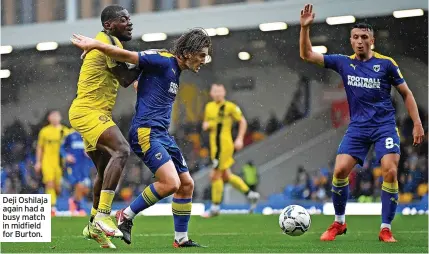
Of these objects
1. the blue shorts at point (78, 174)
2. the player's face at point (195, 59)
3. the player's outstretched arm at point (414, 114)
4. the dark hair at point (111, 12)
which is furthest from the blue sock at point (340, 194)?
the blue shorts at point (78, 174)

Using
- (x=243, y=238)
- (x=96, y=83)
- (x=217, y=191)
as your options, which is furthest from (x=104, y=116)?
(x=217, y=191)

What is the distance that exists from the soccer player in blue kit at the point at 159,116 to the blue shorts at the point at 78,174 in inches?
406

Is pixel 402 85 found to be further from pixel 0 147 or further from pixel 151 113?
pixel 0 147

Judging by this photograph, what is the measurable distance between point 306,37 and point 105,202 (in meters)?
2.11

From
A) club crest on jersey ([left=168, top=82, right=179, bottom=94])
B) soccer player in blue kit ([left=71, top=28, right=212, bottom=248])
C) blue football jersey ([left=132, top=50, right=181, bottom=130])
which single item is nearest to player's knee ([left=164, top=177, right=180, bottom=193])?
soccer player in blue kit ([left=71, top=28, right=212, bottom=248])

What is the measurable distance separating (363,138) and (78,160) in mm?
9953

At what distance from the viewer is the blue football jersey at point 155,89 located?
752cm

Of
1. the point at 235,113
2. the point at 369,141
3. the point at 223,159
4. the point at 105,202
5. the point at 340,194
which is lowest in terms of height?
the point at 223,159

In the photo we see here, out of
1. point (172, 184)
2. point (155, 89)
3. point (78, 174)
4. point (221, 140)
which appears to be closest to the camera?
point (172, 184)

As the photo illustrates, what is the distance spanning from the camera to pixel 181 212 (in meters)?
7.74

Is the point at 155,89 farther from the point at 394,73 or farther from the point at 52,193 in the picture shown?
the point at 52,193

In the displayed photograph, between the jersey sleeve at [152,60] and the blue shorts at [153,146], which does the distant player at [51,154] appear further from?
the jersey sleeve at [152,60]

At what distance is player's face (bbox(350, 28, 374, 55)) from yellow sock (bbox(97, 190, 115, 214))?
2.47 meters

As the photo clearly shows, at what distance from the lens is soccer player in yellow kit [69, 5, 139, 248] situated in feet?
25.0
